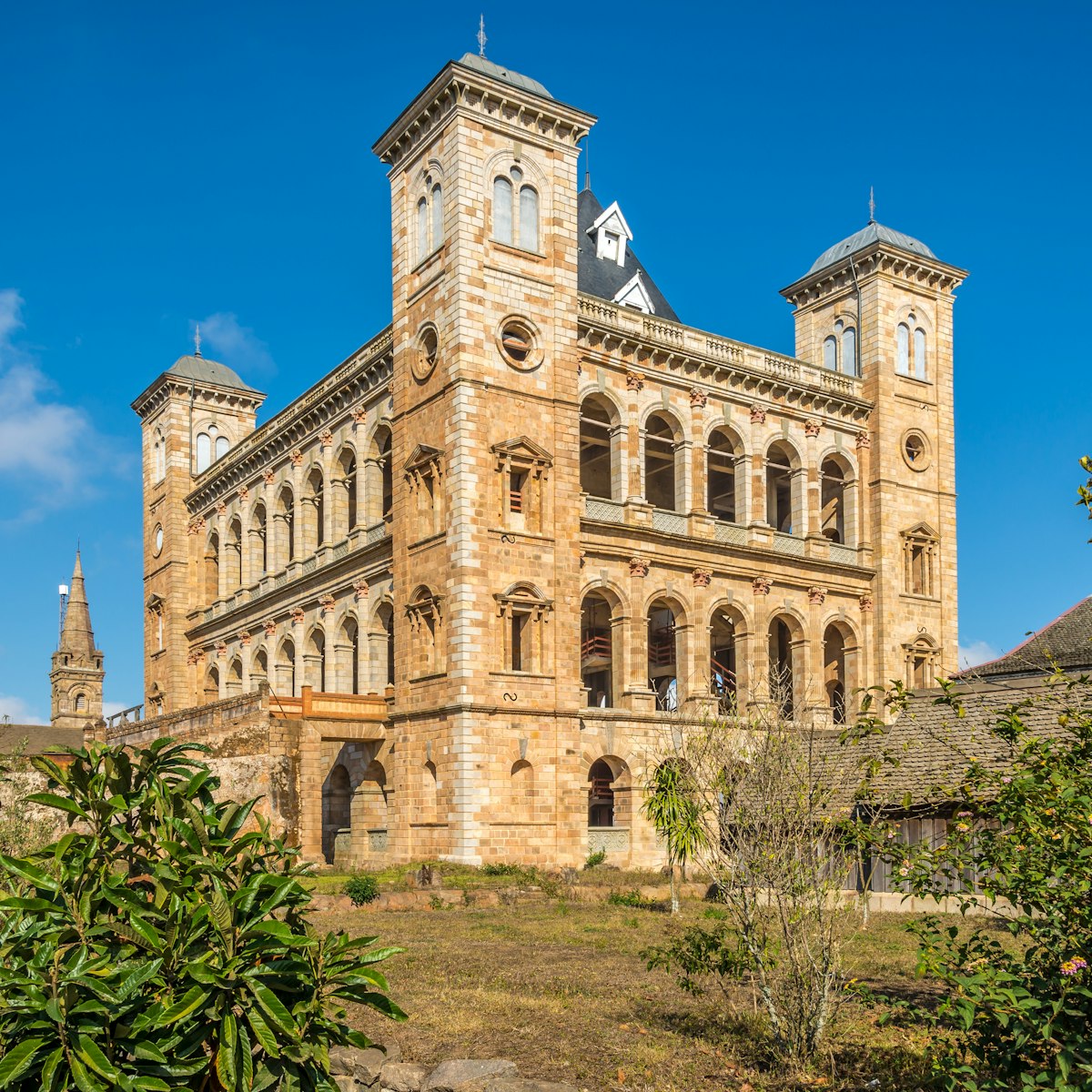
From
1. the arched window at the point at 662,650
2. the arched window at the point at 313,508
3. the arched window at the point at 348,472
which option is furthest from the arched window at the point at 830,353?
the arched window at the point at 313,508

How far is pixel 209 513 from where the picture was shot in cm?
5275

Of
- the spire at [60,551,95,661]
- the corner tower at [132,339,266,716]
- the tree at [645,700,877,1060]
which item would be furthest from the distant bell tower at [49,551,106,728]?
the tree at [645,700,877,1060]

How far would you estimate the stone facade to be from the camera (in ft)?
107

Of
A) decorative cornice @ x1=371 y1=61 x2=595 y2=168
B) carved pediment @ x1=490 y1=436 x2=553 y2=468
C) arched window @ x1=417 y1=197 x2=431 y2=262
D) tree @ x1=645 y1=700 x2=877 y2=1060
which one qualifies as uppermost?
decorative cornice @ x1=371 y1=61 x2=595 y2=168

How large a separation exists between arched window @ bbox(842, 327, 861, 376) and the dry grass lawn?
29089 millimetres

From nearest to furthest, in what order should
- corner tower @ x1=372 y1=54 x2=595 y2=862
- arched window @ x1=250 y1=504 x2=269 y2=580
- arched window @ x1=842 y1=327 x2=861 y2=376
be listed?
corner tower @ x1=372 y1=54 x2=595 y2=862 < arched window @ x1=842 y1=327 x2=861 y2=376 < arched window @ x1=250 y1=504 x2=269 y2=580

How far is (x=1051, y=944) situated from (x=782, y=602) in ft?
109

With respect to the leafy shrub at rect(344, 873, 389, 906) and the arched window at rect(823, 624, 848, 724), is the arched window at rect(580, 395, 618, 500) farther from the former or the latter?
the leafy shrub at rect(344, 873, 389, 906)

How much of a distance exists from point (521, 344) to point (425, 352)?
2.87m

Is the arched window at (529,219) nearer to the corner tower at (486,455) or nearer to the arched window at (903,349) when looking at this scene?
the corner tower at (486,455)

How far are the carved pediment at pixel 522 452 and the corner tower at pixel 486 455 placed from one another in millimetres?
46

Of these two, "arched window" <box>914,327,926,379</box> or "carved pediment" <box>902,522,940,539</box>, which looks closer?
"carved pediment" <box>902,522,940,539</box>

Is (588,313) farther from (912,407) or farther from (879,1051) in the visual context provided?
(879,1051)

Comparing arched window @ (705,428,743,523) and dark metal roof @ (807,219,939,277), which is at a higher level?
dark metal roof @ (807,219,939,277)
